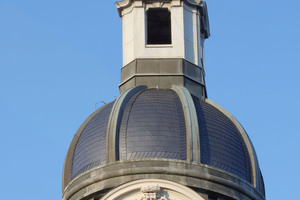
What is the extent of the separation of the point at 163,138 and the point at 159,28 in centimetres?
928

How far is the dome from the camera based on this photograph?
49.1 metres

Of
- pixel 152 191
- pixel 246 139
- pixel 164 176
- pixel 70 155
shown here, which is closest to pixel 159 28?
pixel 246 139

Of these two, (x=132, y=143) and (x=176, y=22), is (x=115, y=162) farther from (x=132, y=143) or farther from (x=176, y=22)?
(x=176, y=22)

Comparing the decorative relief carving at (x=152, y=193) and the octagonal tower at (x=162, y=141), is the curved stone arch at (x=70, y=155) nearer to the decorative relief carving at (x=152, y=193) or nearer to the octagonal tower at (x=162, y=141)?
the octagonal tower at (x=162, y=141)

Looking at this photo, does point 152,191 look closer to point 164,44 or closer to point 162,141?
point 162,141

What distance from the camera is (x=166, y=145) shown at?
49250 millimetres

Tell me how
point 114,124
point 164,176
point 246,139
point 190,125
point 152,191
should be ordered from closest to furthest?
point 152,191, point 164,176, point 190,125, point 114,124, point 246,139

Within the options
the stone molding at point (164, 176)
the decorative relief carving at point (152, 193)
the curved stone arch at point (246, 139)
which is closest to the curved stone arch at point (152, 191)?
the decorative relief carving at point (152, 193)

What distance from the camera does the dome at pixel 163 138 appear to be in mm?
49094

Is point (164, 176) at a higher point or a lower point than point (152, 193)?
higher

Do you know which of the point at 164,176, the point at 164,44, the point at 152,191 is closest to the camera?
the point at 152,191

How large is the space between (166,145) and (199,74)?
239 inches

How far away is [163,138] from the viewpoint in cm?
4950

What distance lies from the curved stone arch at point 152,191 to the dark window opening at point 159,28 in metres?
11.1
